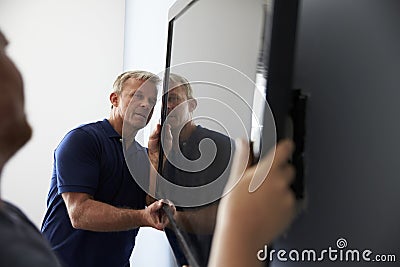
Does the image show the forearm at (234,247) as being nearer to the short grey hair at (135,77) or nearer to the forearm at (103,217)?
the forearm at (103,217)

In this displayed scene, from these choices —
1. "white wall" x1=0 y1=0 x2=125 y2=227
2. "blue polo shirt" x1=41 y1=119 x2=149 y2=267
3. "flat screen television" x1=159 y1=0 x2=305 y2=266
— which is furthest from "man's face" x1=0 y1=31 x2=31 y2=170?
"white wall" x1=0 y1=0 x2=125 y2=227

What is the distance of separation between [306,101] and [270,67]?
0.17ft

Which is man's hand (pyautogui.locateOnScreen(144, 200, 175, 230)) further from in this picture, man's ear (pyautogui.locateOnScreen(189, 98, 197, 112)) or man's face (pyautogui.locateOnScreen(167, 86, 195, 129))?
man's ear (pyautogui.locateOnScreen(189, 98, 197, 112))

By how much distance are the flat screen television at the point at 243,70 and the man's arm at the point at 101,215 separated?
0.38m

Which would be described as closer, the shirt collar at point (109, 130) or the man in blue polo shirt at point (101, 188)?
the man in blue polo shirt at point (101, 188)

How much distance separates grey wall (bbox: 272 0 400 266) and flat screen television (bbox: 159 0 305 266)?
0.06ft

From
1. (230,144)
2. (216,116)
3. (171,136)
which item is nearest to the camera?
(230,144)

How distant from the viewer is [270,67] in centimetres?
53

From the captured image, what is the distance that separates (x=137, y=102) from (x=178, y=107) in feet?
1.94

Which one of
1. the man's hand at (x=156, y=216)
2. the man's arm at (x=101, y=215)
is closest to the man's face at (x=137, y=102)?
the man's arm at (x=101, y=215)

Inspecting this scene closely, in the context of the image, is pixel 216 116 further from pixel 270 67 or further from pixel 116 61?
pixel 116 61

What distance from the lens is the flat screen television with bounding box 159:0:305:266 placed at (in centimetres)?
52

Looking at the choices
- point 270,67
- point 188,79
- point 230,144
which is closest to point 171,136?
point 188,79

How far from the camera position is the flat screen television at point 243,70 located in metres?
0.52
